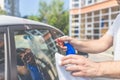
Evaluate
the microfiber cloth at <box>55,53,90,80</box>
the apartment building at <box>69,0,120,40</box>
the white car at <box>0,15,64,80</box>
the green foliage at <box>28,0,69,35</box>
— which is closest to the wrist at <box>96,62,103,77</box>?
the microfiber cloth at <box>55,53,90,80</box>

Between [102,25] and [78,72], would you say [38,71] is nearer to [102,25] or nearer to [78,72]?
[78,72]

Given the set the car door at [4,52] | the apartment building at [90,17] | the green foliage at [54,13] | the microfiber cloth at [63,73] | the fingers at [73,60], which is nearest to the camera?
the fingers at [73,60]

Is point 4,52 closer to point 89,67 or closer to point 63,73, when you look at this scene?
point 63,73

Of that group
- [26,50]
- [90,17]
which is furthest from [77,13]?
[26,50]

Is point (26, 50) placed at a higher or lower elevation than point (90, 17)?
lower

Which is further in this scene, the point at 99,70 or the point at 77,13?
the point at 77,13

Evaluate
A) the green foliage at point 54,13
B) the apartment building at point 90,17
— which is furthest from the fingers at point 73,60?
the green foliage at point 54,13

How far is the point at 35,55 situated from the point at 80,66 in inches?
38.5

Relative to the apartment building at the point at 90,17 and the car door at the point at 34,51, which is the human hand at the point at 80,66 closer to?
the car door at the point at 34,51

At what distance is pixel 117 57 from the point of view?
248 centimetres

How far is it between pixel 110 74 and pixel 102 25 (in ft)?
143

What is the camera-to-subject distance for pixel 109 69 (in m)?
1.91

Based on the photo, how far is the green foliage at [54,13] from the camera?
47.8 meters

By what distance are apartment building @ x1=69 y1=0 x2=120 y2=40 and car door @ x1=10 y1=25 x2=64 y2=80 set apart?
39330 millimetres
